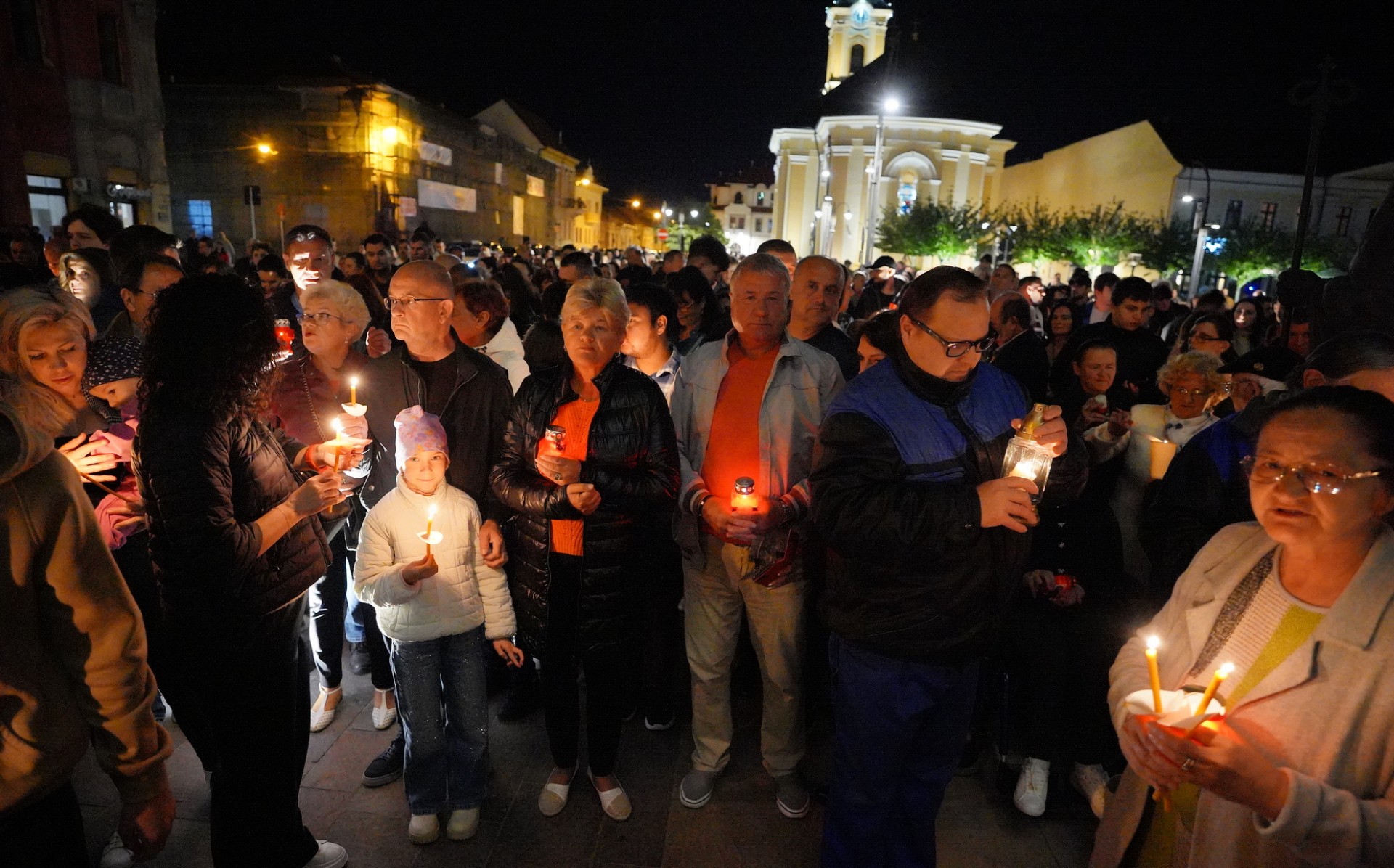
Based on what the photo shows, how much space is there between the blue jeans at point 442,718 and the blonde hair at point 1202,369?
3586mm

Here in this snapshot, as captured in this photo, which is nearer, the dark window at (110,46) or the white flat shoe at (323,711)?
the white flat shoe at (323,711)

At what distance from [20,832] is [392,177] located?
120ft

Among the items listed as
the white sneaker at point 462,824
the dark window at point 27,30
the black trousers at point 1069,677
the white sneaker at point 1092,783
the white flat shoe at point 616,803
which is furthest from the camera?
the dark window at point 27,30

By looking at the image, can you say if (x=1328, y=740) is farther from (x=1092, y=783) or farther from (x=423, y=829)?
(x=423, y=829)

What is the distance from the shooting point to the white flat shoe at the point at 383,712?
13.4 ft

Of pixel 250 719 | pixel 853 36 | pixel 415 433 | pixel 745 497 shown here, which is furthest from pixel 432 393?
pixel 853 36

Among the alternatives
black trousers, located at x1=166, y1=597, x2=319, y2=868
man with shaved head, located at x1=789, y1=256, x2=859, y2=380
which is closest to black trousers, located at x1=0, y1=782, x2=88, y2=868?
black trousers, located at x1=166, y1=597, x2=319, y2=868

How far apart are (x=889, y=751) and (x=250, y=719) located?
2.29 meters

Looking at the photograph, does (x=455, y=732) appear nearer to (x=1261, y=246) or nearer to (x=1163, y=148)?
(x=1261, y=246)

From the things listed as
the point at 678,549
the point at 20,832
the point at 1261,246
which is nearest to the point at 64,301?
the point at 20,832

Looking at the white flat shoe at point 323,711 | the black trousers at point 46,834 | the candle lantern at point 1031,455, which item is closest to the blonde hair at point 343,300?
the white flat shoe at point 323,711

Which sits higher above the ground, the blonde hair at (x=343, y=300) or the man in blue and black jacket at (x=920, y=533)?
the blonde hair at (x=343, y=300)


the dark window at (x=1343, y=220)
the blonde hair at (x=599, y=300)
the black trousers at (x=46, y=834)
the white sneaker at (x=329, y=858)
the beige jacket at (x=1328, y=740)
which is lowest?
the white sneaker at (x=329, y=858)

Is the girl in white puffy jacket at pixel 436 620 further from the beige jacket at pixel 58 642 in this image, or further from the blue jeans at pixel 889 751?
the blue jeans at pixel 889 751
